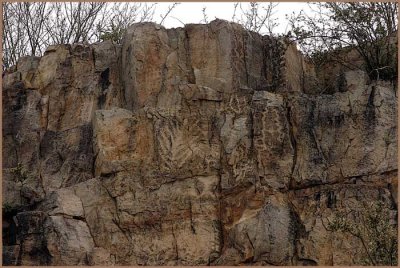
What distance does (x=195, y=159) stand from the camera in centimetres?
2006

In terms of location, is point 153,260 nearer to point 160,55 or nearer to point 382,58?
point 160,55

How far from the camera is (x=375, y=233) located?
17.5 m

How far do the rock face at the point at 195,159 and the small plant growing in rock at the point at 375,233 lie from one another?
94 centimetres

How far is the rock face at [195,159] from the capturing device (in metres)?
19.4

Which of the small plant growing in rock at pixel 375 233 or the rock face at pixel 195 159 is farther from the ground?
the rock face at pixel 195 159

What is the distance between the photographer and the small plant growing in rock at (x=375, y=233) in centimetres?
1722

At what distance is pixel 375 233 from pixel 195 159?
4.29 metres

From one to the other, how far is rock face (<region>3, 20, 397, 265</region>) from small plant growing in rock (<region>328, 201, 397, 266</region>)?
94cm

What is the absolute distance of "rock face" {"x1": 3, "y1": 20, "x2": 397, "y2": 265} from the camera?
19438mm

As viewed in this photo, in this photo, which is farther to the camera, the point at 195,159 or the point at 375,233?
the point at 195,159

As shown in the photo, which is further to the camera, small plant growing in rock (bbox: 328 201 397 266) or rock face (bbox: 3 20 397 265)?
rock face (bbox: 3 20 397 265)

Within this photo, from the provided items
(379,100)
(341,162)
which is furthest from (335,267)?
(379,100)

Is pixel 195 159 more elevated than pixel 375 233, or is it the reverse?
pixel 195 159

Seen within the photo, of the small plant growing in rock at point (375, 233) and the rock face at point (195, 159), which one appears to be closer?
the small plant growing in rock at point (375, 233)
